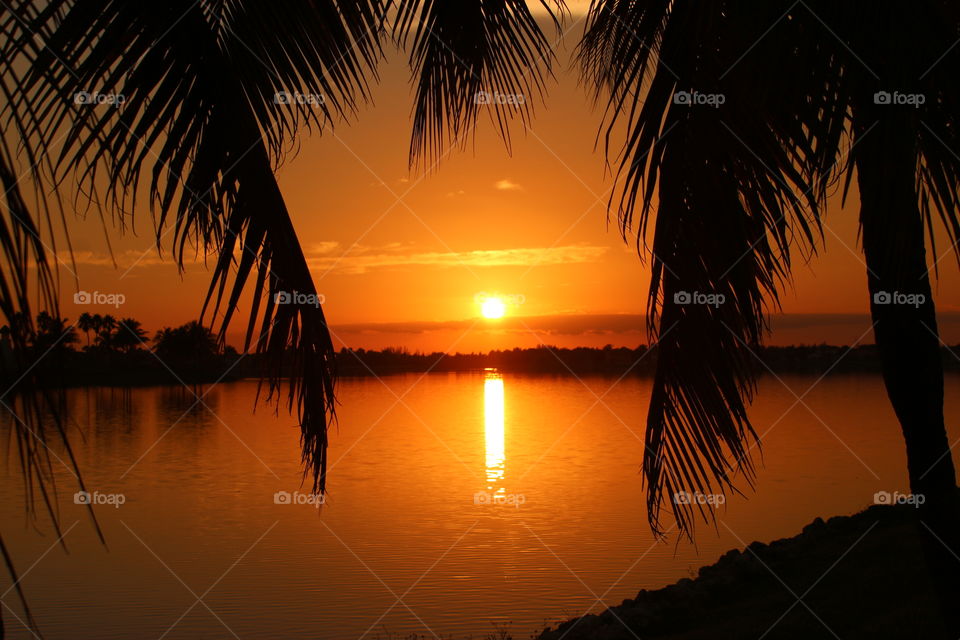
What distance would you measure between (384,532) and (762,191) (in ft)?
60.4

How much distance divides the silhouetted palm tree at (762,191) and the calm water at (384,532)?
2.66 m

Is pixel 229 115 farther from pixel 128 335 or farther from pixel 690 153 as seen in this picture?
pixel 128 335

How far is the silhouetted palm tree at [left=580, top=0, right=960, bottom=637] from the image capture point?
3.41 meters

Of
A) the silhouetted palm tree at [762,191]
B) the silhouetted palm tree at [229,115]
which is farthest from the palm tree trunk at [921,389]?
the silhouetted palm tree at [229,115]

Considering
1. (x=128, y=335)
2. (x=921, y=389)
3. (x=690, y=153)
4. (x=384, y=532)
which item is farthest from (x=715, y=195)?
(x=128, y=335)

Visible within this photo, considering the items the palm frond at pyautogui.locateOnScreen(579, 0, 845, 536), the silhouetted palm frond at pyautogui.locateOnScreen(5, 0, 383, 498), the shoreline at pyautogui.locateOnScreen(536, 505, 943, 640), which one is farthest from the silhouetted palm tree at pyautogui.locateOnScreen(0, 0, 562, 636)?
the shoreline at pyautogui.locateOnScreen(536, 505, 943, 640)

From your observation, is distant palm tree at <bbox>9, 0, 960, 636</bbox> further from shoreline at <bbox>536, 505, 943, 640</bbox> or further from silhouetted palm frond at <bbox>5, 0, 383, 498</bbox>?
shoreline at <bbox>536, 505, 943, 640</bbox>

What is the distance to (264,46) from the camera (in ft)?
11.9

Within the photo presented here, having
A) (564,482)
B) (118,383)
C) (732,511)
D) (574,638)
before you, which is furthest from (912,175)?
(118,383)

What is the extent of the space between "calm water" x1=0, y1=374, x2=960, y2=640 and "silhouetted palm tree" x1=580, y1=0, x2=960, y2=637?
266 centimetres

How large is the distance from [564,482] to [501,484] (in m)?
2.22

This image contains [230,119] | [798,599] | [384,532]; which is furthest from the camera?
[384,532]

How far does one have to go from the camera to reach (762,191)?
13.0 feet

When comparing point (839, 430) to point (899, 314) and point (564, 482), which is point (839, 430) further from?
point (899, 314)
